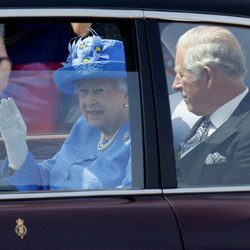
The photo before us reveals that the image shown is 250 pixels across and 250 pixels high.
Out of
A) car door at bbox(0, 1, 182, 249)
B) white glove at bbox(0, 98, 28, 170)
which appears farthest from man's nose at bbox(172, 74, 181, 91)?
white glove at bbox(0, 98, 28, 170)

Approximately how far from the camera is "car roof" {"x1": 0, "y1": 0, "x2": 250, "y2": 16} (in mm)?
4555

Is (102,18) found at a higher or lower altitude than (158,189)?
higher

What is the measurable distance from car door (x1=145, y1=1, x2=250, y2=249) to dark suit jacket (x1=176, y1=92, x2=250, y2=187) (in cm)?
2

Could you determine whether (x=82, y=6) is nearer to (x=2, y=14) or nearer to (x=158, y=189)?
(x=2, y=14)

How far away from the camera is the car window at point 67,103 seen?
15.0 ft

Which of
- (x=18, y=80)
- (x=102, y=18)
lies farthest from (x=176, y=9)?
(x=18, y=80)

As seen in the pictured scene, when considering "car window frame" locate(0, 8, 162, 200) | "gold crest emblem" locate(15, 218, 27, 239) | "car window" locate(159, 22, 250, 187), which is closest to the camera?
"gold crest emblem" locate(15, 218, 27, 239)

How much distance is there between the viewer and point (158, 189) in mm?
4523

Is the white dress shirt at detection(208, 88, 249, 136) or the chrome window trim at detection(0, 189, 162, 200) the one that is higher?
the white dress shirt at detection(208, 88, 249, 136)

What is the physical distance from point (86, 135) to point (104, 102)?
0.13 metres

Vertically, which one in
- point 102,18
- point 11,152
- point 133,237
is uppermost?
point 102,18

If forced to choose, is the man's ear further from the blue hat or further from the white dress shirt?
the blue hat

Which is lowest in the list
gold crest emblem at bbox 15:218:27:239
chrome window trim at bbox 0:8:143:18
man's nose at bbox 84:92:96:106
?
gold crest emblem at bbox 15:218:27:239

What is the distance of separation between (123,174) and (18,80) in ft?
1.60
